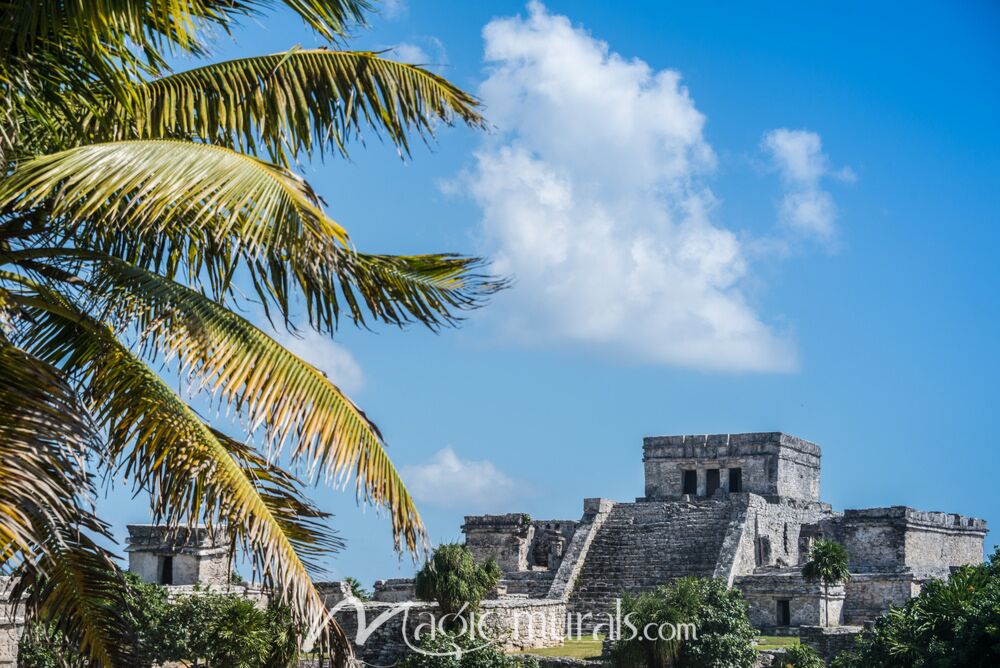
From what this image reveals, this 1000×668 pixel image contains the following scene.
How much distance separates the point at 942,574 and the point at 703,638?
13.1 meters

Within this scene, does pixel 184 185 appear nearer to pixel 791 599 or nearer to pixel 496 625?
pixel 496 625

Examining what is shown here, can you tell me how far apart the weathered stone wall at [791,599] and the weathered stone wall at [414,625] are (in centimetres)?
404

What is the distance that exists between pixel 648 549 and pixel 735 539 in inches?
91.4

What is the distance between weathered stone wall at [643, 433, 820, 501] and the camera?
1368 inches

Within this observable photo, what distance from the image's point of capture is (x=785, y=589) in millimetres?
26922

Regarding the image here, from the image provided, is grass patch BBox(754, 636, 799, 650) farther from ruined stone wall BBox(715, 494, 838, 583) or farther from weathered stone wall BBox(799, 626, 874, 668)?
ruined stone wall BBox(715, 494, 838, 583)

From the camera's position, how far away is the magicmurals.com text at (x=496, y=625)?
787 inches

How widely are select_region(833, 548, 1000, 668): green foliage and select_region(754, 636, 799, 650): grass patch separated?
A: 4.31m

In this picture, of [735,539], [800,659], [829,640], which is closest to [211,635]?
[800,659]

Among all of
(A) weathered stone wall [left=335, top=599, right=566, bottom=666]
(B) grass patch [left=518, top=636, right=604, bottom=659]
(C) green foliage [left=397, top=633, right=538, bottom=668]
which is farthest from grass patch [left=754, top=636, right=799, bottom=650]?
(C) green foliage [left=397, top=633, right=538, bottom=668]

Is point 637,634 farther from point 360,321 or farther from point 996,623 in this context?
point 360,321

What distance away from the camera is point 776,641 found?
80.5 feet

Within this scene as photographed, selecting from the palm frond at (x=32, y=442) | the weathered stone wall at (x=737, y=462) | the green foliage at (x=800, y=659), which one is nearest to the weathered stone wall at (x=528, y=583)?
the weathered stone wall at (x=737, y=462)

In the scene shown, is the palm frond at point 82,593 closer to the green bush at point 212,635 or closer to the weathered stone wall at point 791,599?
the green bush at point 212,635
